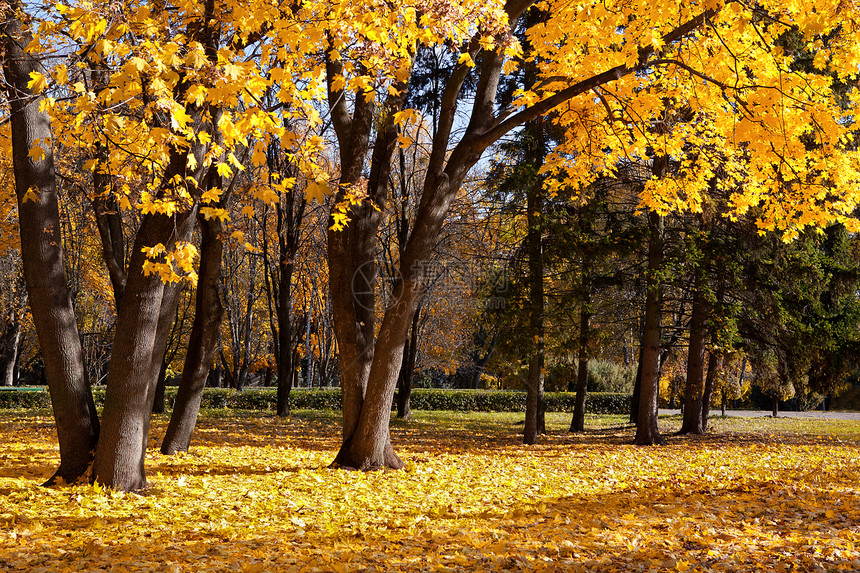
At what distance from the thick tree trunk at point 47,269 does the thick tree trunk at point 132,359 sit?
19.3 inches

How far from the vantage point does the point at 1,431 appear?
10.7 metres

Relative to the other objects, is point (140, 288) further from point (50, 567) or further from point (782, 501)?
point (782, 501)

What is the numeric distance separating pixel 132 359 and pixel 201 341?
2719mm

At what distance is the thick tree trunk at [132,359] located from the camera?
19.2 ft

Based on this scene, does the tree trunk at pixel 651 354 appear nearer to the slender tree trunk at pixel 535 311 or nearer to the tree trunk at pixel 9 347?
the slender tree trunk at pixel 535 311

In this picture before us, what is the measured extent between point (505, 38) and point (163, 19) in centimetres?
312

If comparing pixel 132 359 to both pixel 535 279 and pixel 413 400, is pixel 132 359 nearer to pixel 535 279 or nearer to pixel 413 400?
pixel 535 279

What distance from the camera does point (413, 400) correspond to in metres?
23.8

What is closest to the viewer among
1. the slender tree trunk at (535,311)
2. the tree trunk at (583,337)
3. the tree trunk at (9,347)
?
the slender tree trunk at (535,311)

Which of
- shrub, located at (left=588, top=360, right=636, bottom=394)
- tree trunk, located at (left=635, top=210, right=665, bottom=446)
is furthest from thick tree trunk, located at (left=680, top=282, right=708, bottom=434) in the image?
shrub, located at (left=588, top=360, right=636, bottom=394)

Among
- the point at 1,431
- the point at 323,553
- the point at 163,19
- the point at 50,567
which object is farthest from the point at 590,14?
the point at 1,431

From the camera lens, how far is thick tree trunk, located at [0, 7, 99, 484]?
19.8ft

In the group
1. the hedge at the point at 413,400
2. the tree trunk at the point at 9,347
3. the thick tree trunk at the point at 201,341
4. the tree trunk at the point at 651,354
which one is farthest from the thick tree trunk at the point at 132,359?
the tree trunk at the point at 9,347

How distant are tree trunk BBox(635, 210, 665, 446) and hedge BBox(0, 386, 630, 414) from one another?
9986 millimetres
